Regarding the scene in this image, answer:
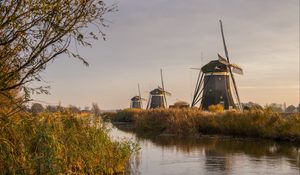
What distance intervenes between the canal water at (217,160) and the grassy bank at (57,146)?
1456 millimetres

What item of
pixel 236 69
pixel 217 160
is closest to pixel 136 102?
pixel 236 69

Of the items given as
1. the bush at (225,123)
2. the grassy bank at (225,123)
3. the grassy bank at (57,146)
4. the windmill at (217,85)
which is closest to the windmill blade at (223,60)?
the windmill at (217,85)

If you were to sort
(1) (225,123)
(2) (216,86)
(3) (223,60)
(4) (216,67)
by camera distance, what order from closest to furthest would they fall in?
(1) (225,123)
(2) (216,86)
(4) (216,67)
(3) (223,60)

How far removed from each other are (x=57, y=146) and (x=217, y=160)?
338 inches

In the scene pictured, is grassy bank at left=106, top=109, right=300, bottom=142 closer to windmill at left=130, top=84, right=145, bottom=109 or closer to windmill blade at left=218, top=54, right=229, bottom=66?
windmill blade at left=218, top=54, right=229, bottom=66

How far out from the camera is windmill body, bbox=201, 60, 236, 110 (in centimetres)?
4203

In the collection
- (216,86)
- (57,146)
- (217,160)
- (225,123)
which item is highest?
(216,86)

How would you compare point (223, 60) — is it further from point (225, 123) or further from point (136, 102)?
point (136, 102)

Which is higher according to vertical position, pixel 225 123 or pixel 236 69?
pixel 236 69

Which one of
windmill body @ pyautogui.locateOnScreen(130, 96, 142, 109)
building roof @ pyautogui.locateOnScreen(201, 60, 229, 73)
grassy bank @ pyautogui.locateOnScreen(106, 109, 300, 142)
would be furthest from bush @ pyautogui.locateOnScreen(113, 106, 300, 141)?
windmill body @ pyautogui.locateOnScreen(130, 96, 142, 109)

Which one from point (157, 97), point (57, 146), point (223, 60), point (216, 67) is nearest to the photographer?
point (57, 146)

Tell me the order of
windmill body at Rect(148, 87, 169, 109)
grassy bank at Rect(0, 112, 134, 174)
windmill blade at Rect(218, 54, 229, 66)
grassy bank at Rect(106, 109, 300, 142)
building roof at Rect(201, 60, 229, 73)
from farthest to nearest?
windmill body at Rect(148, 87, 169, 109), windmill blade at Rect(218, 54, 229, 66), building roof at Rect(201, 60, 229, 73), grassy bank at Rect(106, 109, 300, 142), grassy bank at Rect(0, 112, 134, 174)

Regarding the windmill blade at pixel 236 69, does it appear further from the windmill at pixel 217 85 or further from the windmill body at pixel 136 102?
the windmill body at pixel 136 102

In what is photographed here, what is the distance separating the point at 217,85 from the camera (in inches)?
1657
